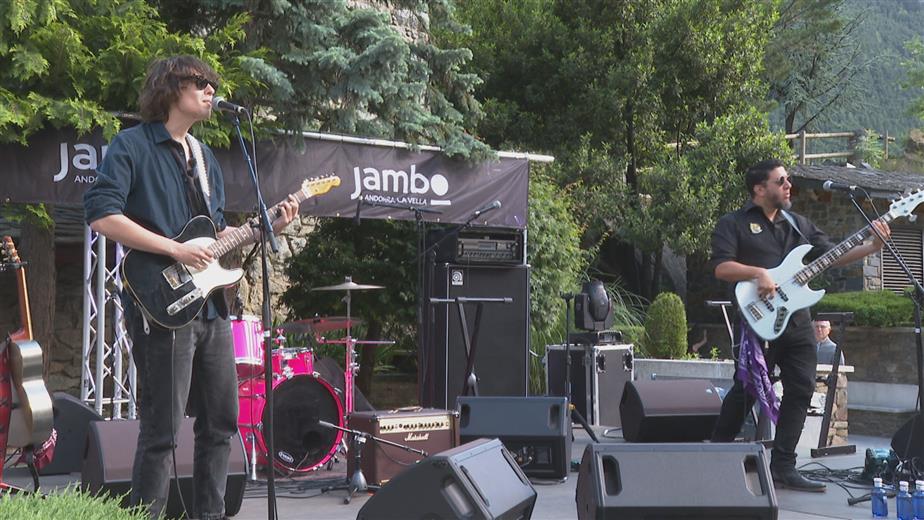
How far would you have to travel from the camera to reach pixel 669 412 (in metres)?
7.54

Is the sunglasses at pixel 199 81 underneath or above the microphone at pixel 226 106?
above

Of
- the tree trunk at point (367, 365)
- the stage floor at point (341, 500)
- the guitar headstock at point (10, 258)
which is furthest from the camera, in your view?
the tree trunk at point (367, 365)

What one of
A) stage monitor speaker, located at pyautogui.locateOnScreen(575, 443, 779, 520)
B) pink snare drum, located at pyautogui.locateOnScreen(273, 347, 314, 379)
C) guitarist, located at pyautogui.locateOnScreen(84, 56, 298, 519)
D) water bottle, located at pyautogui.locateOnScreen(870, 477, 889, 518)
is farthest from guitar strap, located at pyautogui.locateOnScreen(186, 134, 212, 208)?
water bottle, located at pyautogui.locateOnScreen(870, 477, 889, 518)

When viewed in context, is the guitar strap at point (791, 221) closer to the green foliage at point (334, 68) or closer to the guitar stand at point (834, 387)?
the guitar stand at point (834, 387)

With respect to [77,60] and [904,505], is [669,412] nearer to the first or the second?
[904,505]

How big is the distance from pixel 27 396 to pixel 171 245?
2.26 metres

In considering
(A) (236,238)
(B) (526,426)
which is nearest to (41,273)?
(B) (526,426)

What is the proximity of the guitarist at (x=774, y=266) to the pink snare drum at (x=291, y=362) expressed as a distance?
293 cm

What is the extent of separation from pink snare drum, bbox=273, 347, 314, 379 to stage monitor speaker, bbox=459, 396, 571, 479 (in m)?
1.43

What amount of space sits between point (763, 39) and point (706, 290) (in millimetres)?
4340

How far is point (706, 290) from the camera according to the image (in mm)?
18062

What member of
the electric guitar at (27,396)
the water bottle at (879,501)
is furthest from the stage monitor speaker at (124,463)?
the water bottle at (879,501)

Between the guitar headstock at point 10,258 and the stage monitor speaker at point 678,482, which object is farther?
the guitar headstock at point 10,258

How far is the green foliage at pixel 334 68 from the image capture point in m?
8.75
